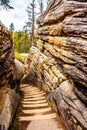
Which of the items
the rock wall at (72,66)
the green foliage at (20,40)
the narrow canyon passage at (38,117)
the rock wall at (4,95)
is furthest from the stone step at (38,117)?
the green foliage at (20,40)

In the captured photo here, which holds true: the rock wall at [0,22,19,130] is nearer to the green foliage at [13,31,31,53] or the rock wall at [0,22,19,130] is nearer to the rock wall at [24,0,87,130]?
the rock wall at [24,0,87,130]

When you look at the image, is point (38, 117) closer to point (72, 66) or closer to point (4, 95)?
point (4, 95)

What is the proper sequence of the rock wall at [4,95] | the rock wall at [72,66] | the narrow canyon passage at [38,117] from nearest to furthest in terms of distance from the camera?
the rock wall at [72,66], the rock wall at [4,95], the narrow canyon passage at [38,117]

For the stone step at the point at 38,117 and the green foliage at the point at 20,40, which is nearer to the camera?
the stone step at the point at 38,117

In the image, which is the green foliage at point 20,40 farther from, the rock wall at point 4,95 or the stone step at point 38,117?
the stone step at point 38,117

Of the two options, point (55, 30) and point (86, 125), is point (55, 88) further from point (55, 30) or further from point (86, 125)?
point (86, 125)

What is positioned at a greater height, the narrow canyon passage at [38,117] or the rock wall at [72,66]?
the rock wall at [72,66]

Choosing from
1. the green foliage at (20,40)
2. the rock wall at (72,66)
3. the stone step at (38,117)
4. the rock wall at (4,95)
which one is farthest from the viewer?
the green foliage at (20,40)

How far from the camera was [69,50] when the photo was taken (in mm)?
10273

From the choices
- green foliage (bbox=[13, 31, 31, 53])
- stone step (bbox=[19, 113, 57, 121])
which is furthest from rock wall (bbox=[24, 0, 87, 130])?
green foliage (bbox=[13, 31, 31, 53])

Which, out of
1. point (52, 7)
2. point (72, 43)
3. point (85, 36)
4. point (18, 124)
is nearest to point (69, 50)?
point (72, 43)

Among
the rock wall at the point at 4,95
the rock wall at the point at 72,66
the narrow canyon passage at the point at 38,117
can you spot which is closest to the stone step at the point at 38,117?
the narrow canyon passage at the point at 38,117

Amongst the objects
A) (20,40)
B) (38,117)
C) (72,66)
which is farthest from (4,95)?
(20,40)

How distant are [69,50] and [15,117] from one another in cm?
437
